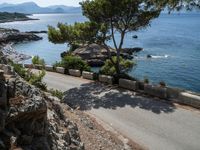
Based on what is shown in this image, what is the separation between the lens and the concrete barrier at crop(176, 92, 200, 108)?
2103cm

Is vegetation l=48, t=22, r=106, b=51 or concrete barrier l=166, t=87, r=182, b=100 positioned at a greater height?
vegetation l=48, t=22, r=106, b=51

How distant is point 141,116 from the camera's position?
20.2 meters

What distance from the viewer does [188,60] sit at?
6388cm

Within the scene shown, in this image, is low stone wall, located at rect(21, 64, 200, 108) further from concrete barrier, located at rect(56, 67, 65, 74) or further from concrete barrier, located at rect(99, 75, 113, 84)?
concrete barrier, located at rect(56, 67, 65, 74)

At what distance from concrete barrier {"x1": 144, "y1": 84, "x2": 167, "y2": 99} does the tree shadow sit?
78 centimetres

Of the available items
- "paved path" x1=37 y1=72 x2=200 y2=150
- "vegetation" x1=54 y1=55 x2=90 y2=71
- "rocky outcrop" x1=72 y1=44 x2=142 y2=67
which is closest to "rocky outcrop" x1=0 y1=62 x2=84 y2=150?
"paved path" x1=37 y1=72 x2=200 y2=150

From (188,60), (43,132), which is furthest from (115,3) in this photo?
(188,60)

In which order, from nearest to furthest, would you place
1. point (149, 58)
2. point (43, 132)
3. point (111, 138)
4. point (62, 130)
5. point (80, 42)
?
1. point (43, 132)
2. point (62, 130)
3. point (111, 138)
4. point (80, 42)
5. point (149, 58)

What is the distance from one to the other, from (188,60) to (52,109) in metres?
53.4

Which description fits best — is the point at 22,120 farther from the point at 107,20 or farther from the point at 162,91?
the point at 107,20

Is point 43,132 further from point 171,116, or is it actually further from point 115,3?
point 115,3

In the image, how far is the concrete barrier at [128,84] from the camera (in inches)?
1037

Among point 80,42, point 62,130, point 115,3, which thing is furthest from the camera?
point 80,42

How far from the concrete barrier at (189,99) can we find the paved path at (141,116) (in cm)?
80
